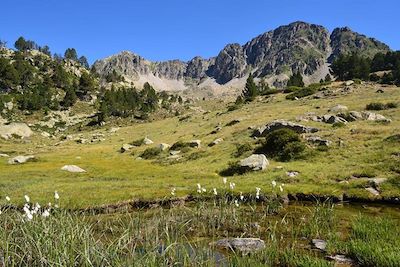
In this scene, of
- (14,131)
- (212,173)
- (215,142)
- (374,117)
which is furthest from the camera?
(14,131)

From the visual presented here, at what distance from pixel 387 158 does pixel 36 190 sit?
30.5 meters

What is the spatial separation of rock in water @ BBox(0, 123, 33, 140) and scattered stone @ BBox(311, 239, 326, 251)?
104 m

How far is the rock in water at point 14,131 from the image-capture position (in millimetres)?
108794

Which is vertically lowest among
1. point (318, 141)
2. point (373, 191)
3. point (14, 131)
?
point (373, 191)

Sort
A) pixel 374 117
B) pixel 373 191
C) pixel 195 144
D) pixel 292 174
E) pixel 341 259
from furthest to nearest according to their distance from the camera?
pixel 195 144
pixel 374 117
pixel 292 174
pixel 373 191
pixel 341 259

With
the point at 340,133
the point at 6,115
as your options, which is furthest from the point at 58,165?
the point at 6,115

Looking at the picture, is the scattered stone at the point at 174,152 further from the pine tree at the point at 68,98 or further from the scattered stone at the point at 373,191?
Answer: the pine tree at the point at 68,98

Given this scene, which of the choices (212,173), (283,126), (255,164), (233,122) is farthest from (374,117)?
(212,173)

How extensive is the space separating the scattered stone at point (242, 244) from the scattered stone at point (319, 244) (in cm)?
239

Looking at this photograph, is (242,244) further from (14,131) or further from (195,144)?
(14,131)

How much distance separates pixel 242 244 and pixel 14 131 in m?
109

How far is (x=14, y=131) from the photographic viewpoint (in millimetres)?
112500

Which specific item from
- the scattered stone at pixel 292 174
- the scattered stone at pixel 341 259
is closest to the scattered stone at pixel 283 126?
the scattered stone at pixel 292 174

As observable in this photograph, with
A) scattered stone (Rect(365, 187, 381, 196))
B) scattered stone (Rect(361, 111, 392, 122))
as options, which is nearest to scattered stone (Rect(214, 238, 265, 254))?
scattered stone (Rect(365, 187, 381, 196))
